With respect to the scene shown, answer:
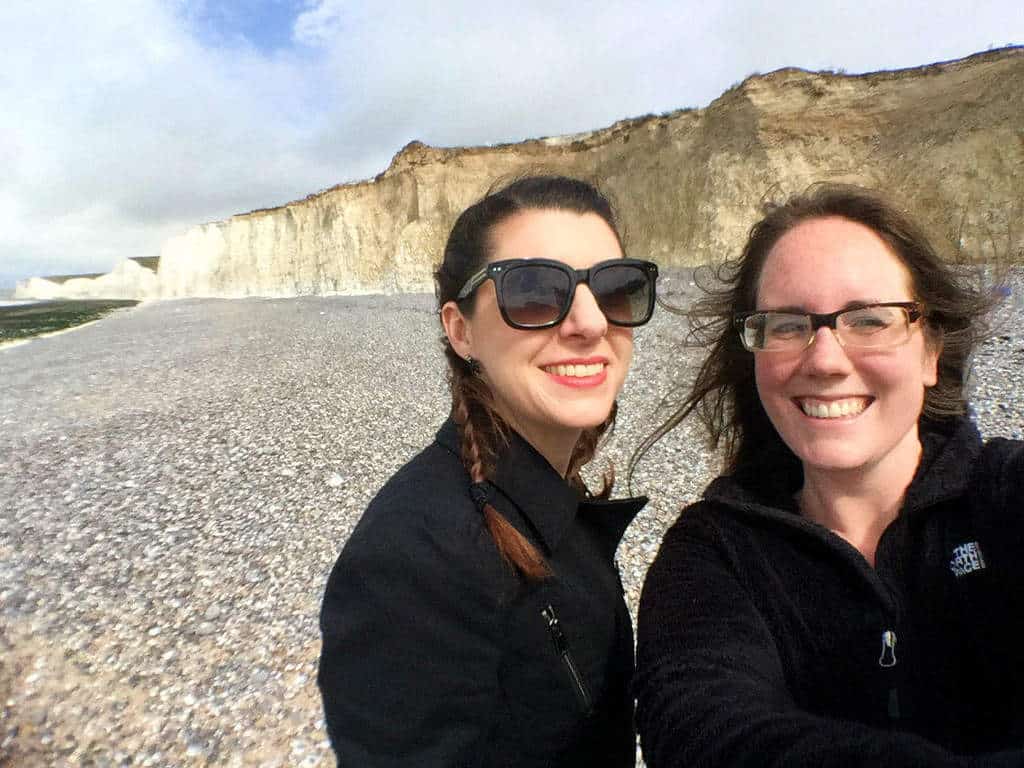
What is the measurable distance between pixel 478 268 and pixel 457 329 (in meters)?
0.26

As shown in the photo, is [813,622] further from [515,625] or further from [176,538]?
[176,538]

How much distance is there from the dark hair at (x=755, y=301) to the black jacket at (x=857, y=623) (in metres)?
0.44

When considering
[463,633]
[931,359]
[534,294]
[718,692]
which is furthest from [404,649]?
[931,359]

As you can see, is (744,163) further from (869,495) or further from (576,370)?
(576,370)

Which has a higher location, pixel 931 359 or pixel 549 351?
pixel 549 351

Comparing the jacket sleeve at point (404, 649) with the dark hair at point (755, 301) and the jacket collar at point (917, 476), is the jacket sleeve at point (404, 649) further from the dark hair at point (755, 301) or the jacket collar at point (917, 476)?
the dark hair at point (755, 301)

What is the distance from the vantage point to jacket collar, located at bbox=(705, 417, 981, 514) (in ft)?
5.83

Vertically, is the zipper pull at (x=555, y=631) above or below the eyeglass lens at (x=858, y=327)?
below

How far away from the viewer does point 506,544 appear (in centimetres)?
159

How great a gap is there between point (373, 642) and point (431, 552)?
0.25m

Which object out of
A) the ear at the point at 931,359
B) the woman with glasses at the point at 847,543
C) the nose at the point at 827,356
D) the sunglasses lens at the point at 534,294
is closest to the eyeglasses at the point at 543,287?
the sunglasses lens at the point at 534,294

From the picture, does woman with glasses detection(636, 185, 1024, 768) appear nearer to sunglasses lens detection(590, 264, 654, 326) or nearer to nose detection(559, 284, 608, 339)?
sunglasses lens detection(590, 264, 654, 326)

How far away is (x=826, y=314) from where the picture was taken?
6.29 ft

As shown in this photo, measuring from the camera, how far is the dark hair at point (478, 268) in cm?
168
